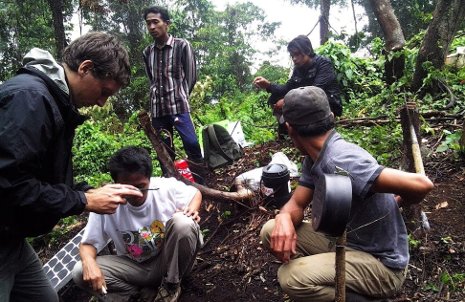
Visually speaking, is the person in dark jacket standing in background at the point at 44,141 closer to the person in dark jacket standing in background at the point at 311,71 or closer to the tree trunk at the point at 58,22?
the person in dark jacket standing in background at the point at 311,71

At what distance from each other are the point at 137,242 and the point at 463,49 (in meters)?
6.64

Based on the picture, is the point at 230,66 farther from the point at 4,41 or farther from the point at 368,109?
the point at 368,109

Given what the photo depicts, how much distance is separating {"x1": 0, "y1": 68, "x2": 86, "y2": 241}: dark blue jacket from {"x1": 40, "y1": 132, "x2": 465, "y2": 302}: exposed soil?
1615 mm

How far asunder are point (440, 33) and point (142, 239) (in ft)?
16.1

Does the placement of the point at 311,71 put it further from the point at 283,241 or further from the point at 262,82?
the point at 283,241

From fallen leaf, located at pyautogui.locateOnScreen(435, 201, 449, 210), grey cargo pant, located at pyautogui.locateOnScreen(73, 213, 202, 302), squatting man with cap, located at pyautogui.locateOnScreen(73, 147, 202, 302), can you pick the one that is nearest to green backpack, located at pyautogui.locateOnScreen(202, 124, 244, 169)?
squatting man with cap, located at pyautogui.locateOnScreen(73, 147, 202, 302)

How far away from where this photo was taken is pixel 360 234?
Result: 218 centimetres

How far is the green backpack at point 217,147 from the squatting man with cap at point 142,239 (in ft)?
7.58

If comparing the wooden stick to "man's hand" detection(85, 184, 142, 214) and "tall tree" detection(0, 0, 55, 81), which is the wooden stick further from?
"tall tree" detection(0, 0, 55, 81)

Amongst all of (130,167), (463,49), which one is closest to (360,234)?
(130,167)

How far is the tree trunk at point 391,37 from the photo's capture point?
661 cm

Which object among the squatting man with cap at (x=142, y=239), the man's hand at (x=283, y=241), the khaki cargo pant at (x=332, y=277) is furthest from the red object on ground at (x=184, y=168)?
the khaki cargo pant at (x=332, y=277)

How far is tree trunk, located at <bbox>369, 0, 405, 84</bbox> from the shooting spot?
6.61 m

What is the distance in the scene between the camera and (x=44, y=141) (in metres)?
1.68
